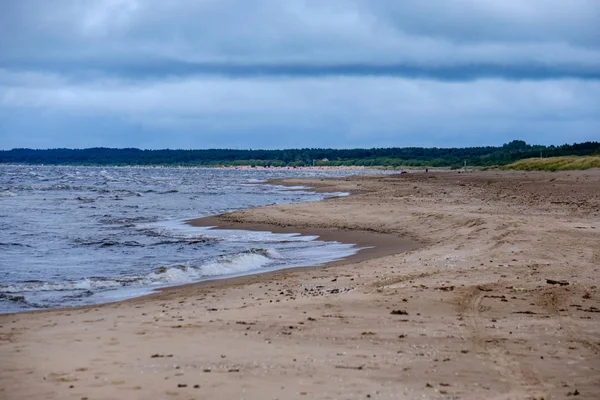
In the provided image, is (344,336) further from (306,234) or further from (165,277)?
(306,234)

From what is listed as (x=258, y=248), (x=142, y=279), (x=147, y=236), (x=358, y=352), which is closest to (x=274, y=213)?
(x=147, y=236)

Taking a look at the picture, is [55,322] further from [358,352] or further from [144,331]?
[358,352]

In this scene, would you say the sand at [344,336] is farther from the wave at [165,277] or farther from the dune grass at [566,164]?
the dune grass at [566,164]

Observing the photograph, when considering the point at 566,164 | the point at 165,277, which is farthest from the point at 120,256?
the point at 566,164

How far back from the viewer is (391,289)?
10.9 metres

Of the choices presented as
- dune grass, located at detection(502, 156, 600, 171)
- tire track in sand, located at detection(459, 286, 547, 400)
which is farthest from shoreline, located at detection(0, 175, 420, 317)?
dune grass, located at detection(502, 156, 600, 171)

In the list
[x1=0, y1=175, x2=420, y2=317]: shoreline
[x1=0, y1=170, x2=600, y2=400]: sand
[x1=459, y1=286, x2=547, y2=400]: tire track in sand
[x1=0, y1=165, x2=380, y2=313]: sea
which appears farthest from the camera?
[x1=0, y1=165, x2=380, y2=313]: sea

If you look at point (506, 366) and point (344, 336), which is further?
point (344, 336)

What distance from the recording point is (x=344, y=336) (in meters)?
7.93

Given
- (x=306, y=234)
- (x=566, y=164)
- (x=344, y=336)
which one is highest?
(x=566, y=164)

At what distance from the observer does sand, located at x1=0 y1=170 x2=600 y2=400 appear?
6082 millimetres

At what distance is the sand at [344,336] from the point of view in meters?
6.08

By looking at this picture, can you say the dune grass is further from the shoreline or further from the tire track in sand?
the tire track in sand

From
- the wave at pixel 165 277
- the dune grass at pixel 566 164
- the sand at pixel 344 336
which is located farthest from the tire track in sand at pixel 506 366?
the dune grass at pixel 566 164
